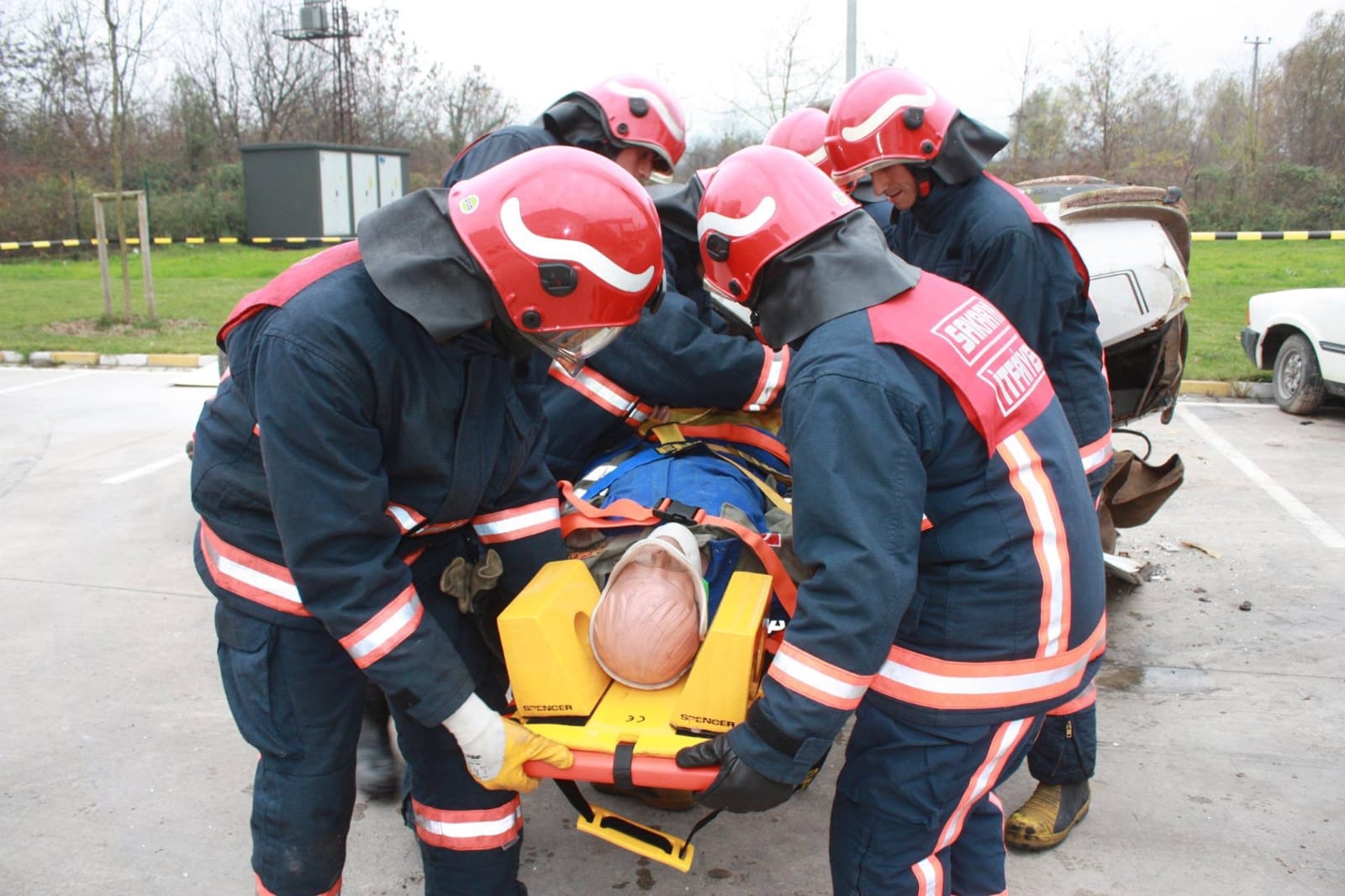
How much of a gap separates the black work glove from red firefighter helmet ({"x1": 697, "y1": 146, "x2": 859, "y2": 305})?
904 millimetres

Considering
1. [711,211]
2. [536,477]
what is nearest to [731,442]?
[536,477]

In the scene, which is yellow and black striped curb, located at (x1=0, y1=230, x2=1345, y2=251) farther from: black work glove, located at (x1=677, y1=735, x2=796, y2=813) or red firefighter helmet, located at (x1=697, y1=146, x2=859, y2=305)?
black work glove, located at (x1=677, y1=735, x2=796, y2=813)

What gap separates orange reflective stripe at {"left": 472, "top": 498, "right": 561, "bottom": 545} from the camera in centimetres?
246

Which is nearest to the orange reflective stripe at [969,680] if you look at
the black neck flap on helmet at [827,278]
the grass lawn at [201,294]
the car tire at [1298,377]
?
the black neck flap on helmet at [827,278]

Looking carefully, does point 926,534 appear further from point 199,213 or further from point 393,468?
point 199,213

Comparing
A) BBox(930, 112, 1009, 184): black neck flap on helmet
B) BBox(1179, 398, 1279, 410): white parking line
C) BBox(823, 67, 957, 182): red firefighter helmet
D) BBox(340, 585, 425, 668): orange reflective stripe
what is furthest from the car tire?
BBox(340, 585, 425, 668): orange reflective stripe

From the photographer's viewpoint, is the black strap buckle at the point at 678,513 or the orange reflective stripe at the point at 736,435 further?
the orange reflective stripe at the point at 736,435

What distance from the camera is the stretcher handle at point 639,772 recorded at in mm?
2008

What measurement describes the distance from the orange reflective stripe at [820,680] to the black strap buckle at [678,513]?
0.85m

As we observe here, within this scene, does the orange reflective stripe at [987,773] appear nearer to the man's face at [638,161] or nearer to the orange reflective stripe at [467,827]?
the orange reflective stripe at [467,827]

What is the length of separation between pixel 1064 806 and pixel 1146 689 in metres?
1.12

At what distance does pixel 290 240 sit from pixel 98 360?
1266 cm

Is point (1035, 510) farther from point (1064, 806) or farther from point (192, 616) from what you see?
point (192, 616)

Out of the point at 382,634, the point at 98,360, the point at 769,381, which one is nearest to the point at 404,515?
the point at 382,634
